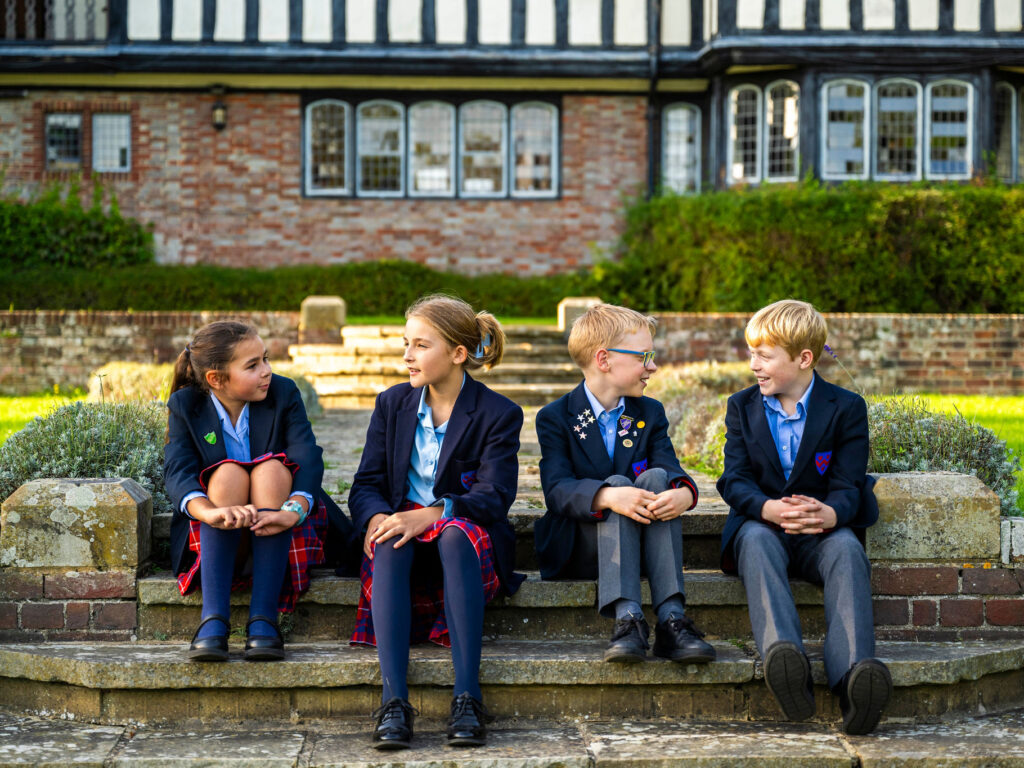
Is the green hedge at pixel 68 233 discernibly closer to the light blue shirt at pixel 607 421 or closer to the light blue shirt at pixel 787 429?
the light blue shirt at pixel 607 421

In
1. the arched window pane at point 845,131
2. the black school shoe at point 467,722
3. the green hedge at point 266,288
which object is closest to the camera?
the black school shoe at point 467,722

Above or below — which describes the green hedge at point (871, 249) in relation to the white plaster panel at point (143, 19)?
below

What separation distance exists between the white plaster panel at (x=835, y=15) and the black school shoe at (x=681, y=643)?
44.6ft

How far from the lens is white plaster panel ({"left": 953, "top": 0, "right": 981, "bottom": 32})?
50.6ft

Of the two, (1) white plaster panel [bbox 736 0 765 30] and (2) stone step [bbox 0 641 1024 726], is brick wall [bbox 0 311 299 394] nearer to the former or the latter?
(2) stone step [bbox 0 641 1024 726]

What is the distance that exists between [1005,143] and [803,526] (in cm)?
1460

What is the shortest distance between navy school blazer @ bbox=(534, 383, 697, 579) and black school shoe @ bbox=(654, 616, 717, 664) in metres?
0.46

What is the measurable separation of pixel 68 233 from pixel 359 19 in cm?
513

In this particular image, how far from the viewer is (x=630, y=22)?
53.5 ft

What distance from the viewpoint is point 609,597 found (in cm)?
364

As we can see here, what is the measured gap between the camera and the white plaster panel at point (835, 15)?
15422 mm

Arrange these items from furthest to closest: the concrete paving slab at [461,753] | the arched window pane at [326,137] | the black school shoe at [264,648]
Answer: the arched window pane at [326,137] < the black school shoe at [264,648] < the concrete paving slab at [461,753]

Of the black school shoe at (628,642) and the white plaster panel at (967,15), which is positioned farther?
the white plaster panel at (967,15)

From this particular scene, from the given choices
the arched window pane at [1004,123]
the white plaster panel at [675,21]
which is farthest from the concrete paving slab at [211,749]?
the arched window pane at [1004,123]
